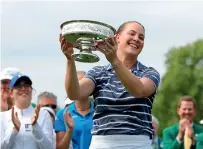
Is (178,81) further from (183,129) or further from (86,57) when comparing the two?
(86,57)

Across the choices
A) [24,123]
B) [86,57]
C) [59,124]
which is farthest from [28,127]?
[86,57]

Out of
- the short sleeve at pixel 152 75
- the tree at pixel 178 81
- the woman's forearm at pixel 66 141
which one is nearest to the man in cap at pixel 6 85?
the woman's forearm at pixel 66 141

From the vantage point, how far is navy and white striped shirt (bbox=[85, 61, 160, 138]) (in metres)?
5.74

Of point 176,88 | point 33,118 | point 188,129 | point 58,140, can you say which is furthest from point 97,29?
point 176,88

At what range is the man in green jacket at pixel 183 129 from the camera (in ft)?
30.6

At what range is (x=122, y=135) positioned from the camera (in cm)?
572

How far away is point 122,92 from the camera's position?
5.77 m

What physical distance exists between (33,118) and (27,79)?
55 cm

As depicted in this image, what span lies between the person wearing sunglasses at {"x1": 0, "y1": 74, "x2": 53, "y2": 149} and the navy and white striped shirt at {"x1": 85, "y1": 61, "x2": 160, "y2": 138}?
1.64m

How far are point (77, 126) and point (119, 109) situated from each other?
2.50 m

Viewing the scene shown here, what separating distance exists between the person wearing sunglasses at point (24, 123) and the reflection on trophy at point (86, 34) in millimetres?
2181

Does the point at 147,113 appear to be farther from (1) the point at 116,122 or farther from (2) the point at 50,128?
(2) the point at 50,128

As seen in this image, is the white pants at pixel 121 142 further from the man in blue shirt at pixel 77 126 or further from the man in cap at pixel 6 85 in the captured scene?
the man in cap at pixel 6 85

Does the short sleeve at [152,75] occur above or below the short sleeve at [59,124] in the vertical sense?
above
